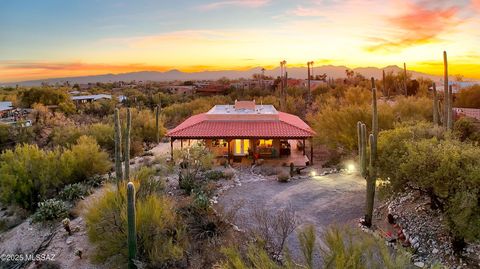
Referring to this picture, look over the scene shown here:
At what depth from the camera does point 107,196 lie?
40.0 ft

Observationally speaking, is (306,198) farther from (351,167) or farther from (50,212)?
(50,212)

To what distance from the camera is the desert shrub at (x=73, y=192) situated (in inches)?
683

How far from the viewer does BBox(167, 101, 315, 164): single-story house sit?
23.5 m

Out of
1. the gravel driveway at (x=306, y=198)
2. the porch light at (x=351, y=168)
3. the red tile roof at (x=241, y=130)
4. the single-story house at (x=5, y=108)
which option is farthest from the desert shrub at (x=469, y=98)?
the single-story house at (x=5, y=108)

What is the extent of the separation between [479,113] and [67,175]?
24.3 metres

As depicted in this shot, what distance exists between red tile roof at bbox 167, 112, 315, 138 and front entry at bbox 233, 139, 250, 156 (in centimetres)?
Result: 110

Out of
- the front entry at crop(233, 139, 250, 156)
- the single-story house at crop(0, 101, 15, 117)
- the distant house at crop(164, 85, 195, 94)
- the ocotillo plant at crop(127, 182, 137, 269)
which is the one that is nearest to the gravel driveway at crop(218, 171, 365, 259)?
the ocotillo plant at crop(127, 182, 137, 269)

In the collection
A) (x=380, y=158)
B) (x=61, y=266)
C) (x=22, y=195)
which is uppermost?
(x=380, y=158)

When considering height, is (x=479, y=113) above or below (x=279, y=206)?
above

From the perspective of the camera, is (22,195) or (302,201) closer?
(302,201)

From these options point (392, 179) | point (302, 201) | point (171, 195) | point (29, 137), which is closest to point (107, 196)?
point (171, 195)

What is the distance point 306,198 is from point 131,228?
26.9ft

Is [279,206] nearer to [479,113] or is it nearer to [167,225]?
[167,225]

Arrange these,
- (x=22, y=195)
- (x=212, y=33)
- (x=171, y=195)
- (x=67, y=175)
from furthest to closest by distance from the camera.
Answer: (x=212, y=33) → (x=67, y=175) → (x=22, y=195) → (x=171, y=195)
